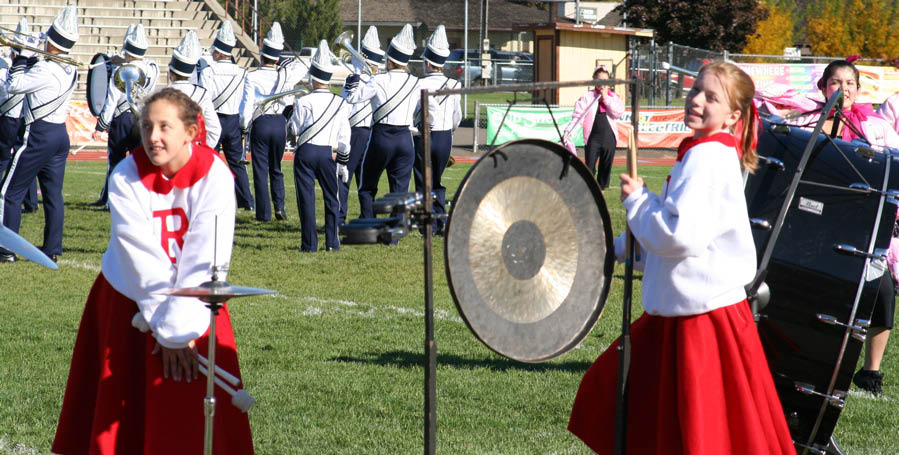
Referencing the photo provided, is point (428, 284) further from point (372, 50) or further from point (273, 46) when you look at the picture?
point (372, 50)

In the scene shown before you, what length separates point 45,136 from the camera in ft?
30.5

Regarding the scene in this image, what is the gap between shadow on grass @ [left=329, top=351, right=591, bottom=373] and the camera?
6.16 m

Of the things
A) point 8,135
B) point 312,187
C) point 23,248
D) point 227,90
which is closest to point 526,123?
point 227,90

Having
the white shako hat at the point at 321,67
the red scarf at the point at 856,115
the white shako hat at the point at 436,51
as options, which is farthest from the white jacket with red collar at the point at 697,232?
the white shako hat at the point at 436,51

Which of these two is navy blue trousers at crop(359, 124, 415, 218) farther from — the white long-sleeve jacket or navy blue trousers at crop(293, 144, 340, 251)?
the white long-sleeve jacket

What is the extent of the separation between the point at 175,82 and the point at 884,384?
763 centimetres

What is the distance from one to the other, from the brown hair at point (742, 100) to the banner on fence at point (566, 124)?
640 inches

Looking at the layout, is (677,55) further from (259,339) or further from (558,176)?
(558,176)

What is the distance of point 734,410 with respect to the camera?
3521 mm

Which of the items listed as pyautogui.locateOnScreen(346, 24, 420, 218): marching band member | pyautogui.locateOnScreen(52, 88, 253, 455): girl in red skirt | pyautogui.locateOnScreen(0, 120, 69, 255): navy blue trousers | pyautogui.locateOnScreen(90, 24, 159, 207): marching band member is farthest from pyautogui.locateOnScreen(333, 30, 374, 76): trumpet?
pyautogui.locateOnScreen(52, 88, 253, 455): girl in red skirt

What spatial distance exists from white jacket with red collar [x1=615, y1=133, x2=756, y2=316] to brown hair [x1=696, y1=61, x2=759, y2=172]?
5.2 inches

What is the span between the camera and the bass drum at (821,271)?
160 inches

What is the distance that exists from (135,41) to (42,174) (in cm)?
265

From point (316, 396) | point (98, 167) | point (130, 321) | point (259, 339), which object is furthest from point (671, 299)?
point (98, 167)
